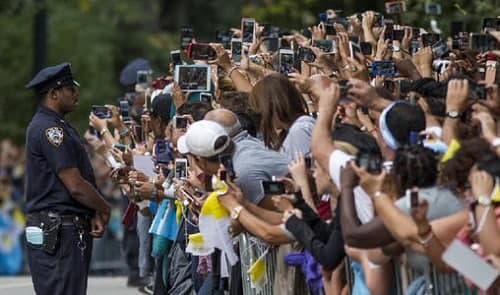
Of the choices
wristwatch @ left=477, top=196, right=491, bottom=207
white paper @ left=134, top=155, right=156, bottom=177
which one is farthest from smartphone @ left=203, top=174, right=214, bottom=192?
wristwatch @ left=477, top=196, right=491, bottom=207

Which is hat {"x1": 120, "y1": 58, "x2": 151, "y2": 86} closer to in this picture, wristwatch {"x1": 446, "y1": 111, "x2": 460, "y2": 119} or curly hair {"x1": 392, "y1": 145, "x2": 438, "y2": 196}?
wristwatch {"x1": 446, "y1": 111, "x2": 460, "y2": 119}

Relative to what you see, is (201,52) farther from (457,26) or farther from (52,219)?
(457,26)

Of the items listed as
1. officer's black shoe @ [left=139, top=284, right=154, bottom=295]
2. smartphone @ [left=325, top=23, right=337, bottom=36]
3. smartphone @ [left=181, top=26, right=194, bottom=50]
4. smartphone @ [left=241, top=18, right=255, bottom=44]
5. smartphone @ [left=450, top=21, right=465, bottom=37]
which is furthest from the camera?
officer's black shoe @ [left=139, top=284, right=154, bottom=295]

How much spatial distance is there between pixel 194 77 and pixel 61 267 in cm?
179

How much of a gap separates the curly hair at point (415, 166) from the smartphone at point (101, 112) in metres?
7.19

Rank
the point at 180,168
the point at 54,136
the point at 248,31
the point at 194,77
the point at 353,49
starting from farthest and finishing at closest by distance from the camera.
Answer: the point at 248,31, the point at 194,77, the point at 180,168, the point at 54,136, the point at 353,49

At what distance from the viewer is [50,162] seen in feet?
42.3

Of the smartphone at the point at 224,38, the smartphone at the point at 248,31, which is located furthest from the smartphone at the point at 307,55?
the smartphone at the point at 224,38

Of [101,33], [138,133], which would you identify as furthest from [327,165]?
[101,33]

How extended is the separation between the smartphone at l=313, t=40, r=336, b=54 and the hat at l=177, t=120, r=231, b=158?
70.0 inches

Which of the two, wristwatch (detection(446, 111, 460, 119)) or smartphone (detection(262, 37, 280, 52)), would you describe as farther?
smartphone (detection(262, 37, 280, 52))

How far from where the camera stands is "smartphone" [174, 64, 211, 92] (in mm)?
13555

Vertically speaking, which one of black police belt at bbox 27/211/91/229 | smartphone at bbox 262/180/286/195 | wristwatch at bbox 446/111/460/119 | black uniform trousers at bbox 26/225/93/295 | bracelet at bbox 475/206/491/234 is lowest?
black uniform trousers at bbox 26/225/93/295

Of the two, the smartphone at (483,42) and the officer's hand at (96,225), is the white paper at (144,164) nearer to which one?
the officer's hand at (96,225)
